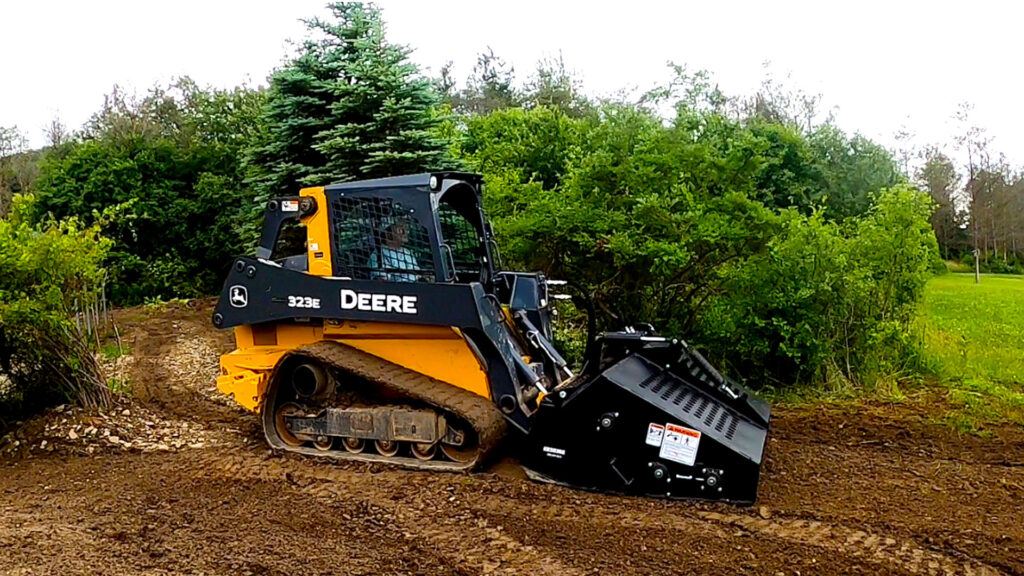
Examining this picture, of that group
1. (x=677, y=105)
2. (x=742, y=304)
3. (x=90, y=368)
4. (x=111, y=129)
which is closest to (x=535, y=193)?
(x=677, y=105)

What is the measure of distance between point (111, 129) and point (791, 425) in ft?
76.1

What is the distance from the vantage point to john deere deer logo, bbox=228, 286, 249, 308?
6.46m

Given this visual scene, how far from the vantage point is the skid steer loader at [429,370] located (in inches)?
208

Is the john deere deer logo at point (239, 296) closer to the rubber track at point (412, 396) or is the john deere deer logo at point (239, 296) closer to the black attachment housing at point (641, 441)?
the rubber track at point (412, 396)

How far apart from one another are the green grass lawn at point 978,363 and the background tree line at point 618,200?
2.03ft

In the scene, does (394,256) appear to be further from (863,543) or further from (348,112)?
(348,112)

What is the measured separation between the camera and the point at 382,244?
6230 millimetres

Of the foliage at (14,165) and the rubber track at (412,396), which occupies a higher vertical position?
the foliage at (14,165)

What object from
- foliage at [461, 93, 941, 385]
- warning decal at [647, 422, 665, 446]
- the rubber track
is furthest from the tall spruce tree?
warning decal at [647, 422, 665, 446]

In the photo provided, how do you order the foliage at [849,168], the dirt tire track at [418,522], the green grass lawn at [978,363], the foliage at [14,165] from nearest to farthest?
the dirt tire track at [418,522] < the green grass lawn at [978,363] < the foliage at [849,168] < the foliage at [14,165]

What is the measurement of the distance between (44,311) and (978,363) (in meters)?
8.79

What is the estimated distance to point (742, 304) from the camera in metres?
8.47

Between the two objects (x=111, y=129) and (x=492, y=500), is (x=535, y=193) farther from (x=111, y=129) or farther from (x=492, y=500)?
(x=111, y=129)

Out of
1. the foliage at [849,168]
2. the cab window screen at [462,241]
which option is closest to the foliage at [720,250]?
the cab window screen at [462,241]
